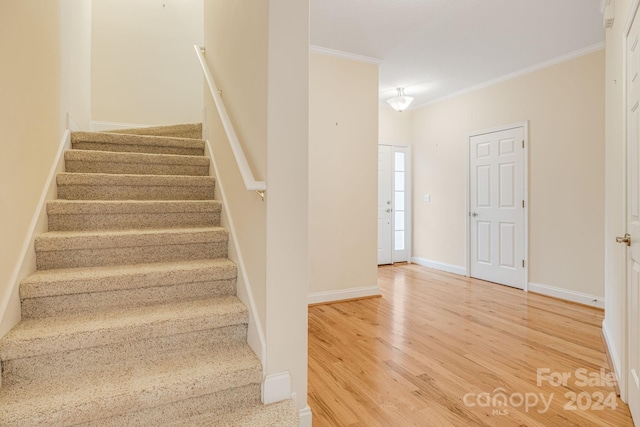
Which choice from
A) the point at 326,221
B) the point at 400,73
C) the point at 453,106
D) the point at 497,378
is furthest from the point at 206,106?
the point at 453,106

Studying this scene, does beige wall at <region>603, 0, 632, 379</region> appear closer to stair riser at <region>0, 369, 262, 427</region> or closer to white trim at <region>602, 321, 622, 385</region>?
white trim at <region>602, 321, 622, 385</region>

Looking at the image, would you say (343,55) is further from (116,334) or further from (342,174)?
(116,334)

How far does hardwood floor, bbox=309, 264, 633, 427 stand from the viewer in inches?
73.8

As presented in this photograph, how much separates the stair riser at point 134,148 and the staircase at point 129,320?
293 millimetres

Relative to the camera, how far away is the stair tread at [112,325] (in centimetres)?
150

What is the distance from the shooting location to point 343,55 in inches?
157

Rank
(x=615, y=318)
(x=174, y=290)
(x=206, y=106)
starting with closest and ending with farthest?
(x=174, y=290) < (x=615, y=318) < (x=206, y=106)

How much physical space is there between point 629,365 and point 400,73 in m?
3.81

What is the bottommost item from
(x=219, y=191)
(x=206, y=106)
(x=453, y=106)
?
(x=219, y=191)

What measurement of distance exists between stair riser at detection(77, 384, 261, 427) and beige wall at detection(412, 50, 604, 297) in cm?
382

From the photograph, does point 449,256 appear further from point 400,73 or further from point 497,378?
point 497,378

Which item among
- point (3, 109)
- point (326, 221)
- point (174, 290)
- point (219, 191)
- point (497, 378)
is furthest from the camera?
point (326, 221)

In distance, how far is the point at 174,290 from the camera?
78.2 inches

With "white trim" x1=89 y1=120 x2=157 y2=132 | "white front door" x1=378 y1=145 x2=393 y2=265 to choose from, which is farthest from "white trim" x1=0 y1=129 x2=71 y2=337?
"white front door" x1=378 y1=145 x2=393 y2=265
